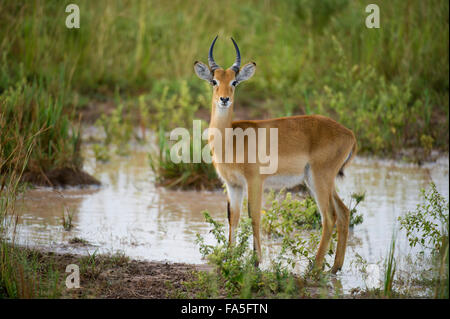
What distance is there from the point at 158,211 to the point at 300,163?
7.37 feet

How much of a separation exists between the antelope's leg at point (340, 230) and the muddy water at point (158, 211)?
113 millimetres

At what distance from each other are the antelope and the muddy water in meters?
0.43

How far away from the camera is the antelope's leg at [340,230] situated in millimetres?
5816

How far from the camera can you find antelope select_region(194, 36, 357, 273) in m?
5.80

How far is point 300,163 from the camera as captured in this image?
19.2ft

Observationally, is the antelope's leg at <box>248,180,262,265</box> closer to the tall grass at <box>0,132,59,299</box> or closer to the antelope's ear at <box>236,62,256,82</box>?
the antelope's ear at <box>236,62,256,82</box>

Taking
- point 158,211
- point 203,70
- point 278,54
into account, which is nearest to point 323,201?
point 203,70

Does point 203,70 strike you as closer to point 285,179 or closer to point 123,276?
point 285,179

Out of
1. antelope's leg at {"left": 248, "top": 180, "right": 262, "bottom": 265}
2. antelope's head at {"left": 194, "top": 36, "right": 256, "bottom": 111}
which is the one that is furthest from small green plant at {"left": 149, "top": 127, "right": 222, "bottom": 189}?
antelope's leg at {"left": 248, "top": 180, "right": 262, "bottom": 265}

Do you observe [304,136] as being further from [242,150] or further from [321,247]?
[321,247]

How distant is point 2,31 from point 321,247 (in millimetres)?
6283

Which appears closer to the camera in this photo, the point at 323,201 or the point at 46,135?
the point at 323,201

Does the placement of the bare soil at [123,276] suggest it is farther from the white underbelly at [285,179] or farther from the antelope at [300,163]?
the white underbelly at [285,179]

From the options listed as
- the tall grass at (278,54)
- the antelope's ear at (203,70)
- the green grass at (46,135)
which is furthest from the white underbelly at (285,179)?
the tall grass at (278,54)
